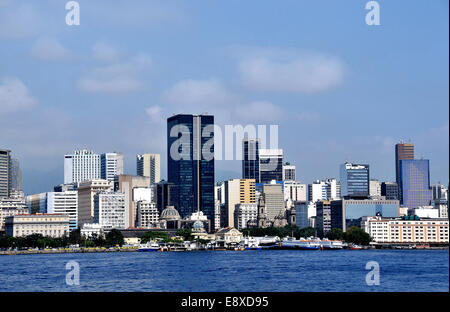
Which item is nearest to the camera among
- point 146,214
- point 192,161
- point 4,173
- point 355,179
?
point 192,161

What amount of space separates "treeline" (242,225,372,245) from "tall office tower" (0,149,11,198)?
49.6m

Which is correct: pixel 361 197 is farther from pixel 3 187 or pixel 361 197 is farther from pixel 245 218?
pixel 3 187

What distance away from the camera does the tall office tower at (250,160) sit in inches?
5453

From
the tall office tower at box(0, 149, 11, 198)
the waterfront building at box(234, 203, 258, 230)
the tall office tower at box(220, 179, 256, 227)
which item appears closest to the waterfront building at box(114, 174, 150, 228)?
the tall office tower at box(220, 179, 256, 227)

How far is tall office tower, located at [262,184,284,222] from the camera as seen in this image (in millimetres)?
142613

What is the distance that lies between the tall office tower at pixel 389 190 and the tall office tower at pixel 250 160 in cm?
2472

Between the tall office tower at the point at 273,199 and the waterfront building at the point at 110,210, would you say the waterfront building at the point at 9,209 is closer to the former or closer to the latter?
the waterfront building at the point at 110,210

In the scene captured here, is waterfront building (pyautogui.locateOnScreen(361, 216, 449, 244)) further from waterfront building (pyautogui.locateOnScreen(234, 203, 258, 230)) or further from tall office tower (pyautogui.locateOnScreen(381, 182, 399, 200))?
tall office tower (pyautogui.locateOnScreen(381, 182, 399, 200))

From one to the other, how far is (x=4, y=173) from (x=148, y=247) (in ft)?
196

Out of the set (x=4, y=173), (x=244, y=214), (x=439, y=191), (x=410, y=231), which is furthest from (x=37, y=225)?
(x=439, y=191)

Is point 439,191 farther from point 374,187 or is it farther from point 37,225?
point 37,225

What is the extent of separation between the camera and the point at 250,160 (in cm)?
14838
